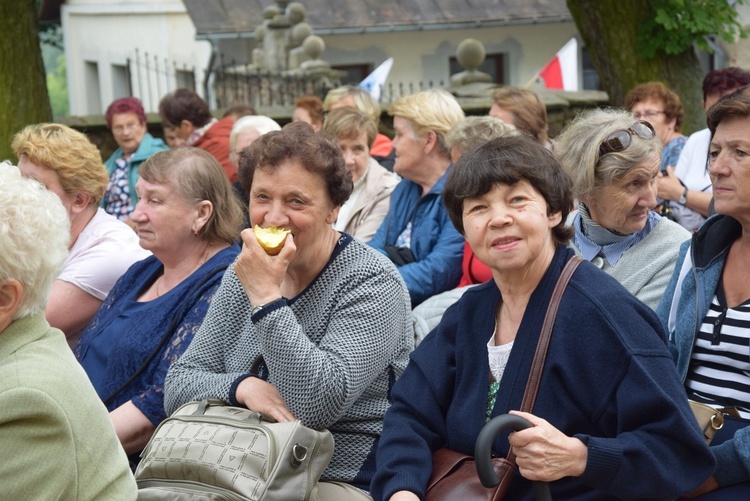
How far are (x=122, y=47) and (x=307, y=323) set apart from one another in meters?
20.8

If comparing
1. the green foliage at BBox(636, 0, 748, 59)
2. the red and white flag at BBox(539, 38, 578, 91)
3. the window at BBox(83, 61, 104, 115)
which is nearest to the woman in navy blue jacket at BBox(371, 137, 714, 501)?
the green foliage at BBox(636, 0, 748, 59)

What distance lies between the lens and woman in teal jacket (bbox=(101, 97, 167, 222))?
27.4ft

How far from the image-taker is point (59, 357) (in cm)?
249

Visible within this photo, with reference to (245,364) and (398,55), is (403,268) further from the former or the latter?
(398,55)

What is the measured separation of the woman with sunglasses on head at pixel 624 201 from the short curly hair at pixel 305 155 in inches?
32.1

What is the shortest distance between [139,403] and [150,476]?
2.44ft

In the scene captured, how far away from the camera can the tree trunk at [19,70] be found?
Answer: 9328 millimetres

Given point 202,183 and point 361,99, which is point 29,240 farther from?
point 361,99

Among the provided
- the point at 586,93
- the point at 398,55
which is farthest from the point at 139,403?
the point at 398,55

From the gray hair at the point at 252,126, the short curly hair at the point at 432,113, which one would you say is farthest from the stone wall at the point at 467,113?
the short curly hair at the point at 432,113

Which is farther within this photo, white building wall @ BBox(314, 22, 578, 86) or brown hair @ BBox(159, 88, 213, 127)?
white building wall @ BBox(314, 22, 578, 86)

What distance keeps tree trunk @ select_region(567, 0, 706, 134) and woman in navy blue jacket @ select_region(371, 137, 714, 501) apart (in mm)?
7358

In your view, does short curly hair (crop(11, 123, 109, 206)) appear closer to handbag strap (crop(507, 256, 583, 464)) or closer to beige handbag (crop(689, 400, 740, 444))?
handbag strap (crop(507, 256, 583, 464))

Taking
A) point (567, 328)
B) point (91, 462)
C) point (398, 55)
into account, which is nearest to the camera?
point (91, 462)
